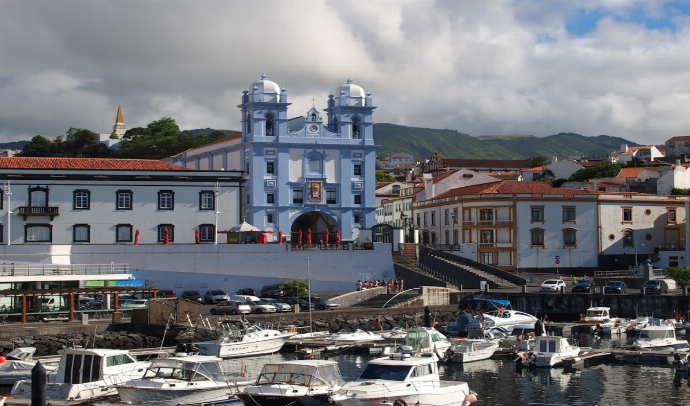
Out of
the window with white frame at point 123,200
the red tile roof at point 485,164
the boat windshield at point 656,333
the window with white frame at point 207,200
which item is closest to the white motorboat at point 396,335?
the boat windshield at point 656,333

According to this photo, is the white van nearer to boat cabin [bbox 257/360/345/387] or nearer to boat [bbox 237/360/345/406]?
boat [bbox 237/360/345/406]

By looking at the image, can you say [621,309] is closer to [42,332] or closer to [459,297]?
[459,297]

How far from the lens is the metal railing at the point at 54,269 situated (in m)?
59.8

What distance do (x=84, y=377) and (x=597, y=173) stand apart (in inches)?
3917

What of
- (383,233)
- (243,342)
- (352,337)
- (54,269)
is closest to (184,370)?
(243,342)

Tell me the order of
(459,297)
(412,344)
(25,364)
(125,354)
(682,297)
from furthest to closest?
(459,297) < (682,297) < (412,344) < (25,364) < (125,354)

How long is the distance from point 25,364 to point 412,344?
1709 centimetres

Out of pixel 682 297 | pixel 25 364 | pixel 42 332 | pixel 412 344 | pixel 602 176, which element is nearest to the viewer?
pixel 25 364

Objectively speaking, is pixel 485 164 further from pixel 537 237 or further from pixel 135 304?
pixel 135 304

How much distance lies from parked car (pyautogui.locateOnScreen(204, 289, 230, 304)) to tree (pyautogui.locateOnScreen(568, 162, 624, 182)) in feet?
225

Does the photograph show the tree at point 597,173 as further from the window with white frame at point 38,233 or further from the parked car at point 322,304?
the window with white frame at point 38,233

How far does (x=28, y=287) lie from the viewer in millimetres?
57250

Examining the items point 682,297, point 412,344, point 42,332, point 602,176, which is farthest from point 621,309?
point 602,176

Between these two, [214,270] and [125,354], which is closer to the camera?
[125,354]
